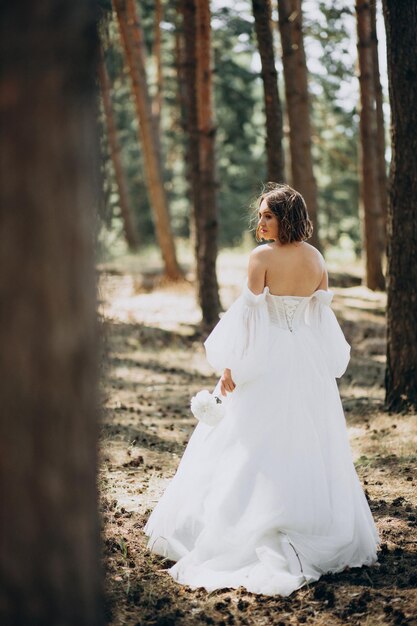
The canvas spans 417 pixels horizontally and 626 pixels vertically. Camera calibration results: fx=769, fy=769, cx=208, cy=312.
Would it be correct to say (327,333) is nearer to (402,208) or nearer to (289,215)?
(289,215)

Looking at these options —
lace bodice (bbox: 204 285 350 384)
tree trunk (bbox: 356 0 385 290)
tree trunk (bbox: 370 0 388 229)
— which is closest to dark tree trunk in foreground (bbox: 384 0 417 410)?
lace bodice (bbox: 204 285 350 384)

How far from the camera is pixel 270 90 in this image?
41.0 feet

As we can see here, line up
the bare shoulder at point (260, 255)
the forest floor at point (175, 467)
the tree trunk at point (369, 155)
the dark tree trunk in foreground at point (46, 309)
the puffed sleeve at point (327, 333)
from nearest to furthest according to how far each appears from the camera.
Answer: the dark tree trunk in foreground at point (46, 309)
the forest floor at point (175, 467)
the bare shoulder at point (260, 255)
the puffed sleeve at point (327, 333)
the tree trunk at point (369, 155)

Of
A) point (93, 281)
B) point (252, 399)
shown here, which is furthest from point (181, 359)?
point (93, 281)

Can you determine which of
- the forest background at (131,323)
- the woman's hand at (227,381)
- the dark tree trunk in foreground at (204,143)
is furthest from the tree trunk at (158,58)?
the woman's hand at (227,381)

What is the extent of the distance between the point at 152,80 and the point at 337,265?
14568 millimetres

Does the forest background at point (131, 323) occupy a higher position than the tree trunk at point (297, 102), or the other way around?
the tree trunk at point (297, 102)

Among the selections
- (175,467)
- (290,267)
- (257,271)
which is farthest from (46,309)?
(175,467)

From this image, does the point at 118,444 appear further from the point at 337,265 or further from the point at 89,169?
the point at 337,265

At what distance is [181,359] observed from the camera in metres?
13.5

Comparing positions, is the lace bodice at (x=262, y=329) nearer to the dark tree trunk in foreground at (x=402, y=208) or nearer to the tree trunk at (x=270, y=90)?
the dark tree trunk in foreground at (x=402, y=208)

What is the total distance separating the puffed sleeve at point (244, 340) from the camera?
202 inches

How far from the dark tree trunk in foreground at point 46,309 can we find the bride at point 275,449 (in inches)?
93.7

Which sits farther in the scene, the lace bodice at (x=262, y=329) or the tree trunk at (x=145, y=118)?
the tree trunk at (x=145, y=118)
